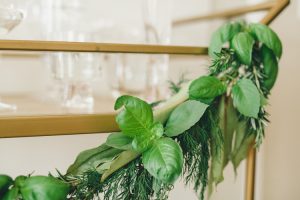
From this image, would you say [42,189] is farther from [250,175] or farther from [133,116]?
[250,175]

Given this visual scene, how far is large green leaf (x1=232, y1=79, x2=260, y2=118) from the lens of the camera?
552mm

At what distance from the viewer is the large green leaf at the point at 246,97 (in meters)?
Answer: 0.55

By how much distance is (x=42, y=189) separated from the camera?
476mm

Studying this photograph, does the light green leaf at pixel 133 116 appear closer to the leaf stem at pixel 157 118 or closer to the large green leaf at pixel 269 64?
the leaf stem at pixel 157 118

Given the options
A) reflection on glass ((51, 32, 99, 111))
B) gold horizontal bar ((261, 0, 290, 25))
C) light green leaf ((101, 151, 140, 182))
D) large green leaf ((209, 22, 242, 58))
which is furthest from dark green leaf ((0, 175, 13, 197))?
gold horizontal bar ((261, 0, 290, 25))

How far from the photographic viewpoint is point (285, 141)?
3.16 feet

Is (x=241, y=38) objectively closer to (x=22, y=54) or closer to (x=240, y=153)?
(x=240, y=153)

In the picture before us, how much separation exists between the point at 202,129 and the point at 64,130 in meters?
0.19

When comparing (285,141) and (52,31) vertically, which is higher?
(52,31)

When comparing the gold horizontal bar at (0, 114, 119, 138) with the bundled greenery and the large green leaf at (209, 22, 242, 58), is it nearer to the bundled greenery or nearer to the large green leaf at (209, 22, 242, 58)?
the bundled greenery

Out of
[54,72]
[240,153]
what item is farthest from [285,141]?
[54,72]

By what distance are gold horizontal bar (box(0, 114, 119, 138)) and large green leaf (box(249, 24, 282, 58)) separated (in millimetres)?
245

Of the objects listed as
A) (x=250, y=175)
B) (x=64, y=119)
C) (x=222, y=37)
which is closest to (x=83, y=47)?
(x=64, y=119)

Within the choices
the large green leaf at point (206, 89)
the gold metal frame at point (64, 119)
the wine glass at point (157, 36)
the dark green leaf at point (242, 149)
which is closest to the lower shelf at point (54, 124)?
the gold metal frame at point (64, 119)
